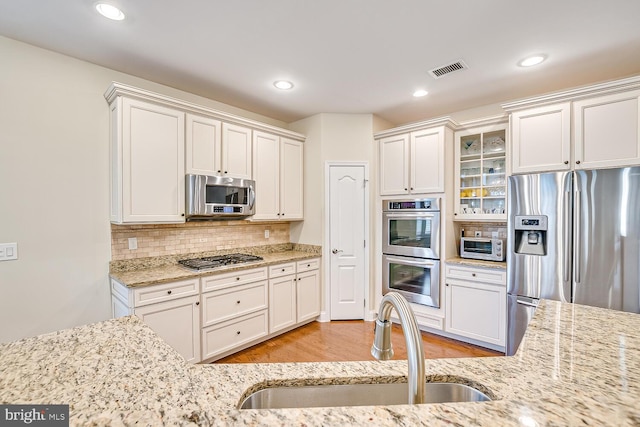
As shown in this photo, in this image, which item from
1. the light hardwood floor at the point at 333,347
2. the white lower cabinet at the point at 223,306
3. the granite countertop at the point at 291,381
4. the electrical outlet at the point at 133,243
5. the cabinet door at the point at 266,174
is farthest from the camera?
the cabinet door at the point at 266,174

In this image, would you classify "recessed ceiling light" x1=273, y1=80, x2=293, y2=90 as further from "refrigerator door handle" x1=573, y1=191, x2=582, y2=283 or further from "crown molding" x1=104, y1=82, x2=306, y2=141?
"refrigerator door handle" x1=573, y1=191, x2=582, y2=283

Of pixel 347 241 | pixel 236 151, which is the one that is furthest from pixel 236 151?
pixel 347 241

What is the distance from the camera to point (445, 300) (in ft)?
10.8

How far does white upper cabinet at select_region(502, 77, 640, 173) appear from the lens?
7.64ft

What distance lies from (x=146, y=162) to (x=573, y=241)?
3.79 m

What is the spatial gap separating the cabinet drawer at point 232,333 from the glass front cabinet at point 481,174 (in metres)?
2.62

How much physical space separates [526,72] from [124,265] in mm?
4168

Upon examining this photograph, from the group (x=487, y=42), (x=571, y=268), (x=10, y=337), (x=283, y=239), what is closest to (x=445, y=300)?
(x=571, y=268)

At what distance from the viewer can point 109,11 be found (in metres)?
1.86

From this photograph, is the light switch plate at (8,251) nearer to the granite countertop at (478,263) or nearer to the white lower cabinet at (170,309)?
the white lower cabinet at (170,309)

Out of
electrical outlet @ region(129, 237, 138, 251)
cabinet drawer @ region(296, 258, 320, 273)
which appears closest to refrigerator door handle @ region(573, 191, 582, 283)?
cabinet drawer @ region(296, 258, 320, 273)

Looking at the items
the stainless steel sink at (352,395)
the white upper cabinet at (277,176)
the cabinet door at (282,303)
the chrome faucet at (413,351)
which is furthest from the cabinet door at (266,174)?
the chrome faucet at (413,351)

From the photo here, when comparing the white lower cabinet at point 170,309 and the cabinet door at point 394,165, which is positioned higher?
the cabinet door at point 394,165

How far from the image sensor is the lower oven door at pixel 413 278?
11.0 feet
